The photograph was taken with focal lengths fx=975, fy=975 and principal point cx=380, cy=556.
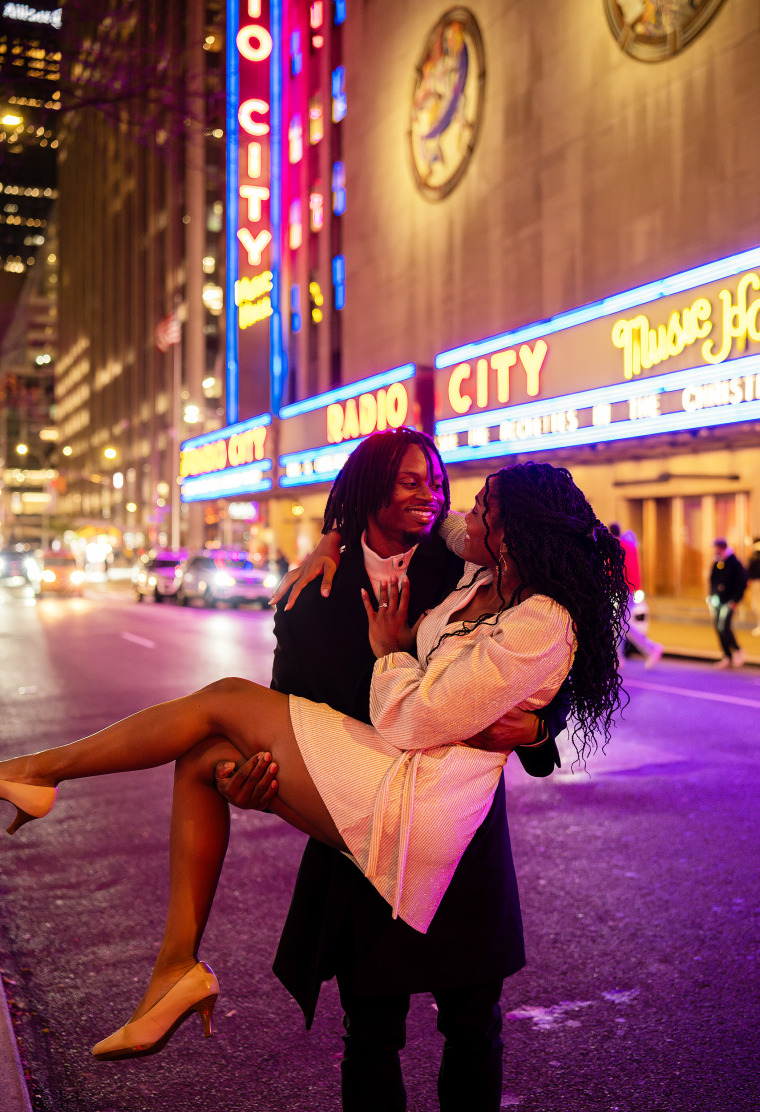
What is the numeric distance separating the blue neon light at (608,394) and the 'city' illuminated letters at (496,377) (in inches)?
10.5

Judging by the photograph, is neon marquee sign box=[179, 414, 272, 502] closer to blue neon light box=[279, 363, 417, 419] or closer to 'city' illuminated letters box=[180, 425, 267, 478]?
'city' illuminated letters box=[180, 425, 267, 478]

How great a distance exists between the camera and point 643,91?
2034cm

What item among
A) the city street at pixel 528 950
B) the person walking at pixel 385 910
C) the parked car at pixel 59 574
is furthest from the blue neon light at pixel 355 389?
the person walking at pixel 385 910

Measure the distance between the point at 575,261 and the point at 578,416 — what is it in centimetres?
689

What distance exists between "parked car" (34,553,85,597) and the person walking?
35364 millimetres

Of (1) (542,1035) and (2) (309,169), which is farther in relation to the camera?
(2) (309,169)

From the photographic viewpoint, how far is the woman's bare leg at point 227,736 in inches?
86.0

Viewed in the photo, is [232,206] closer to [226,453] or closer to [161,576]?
[226,453]

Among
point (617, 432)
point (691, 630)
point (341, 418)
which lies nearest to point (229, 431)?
point (341, 418)

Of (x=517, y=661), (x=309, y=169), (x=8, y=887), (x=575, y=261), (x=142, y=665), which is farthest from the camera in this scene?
(x=309, y=169)

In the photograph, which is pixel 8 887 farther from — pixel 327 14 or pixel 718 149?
pixel 327 14

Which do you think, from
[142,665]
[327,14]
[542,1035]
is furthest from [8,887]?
[327,14]

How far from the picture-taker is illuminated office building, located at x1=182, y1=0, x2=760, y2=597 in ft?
54.9

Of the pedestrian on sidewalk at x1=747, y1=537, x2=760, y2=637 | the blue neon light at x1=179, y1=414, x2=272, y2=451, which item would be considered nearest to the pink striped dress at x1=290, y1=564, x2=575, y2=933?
the pedestrian on sidewalk at x1=747, y1=537, x2=760, y2=637
